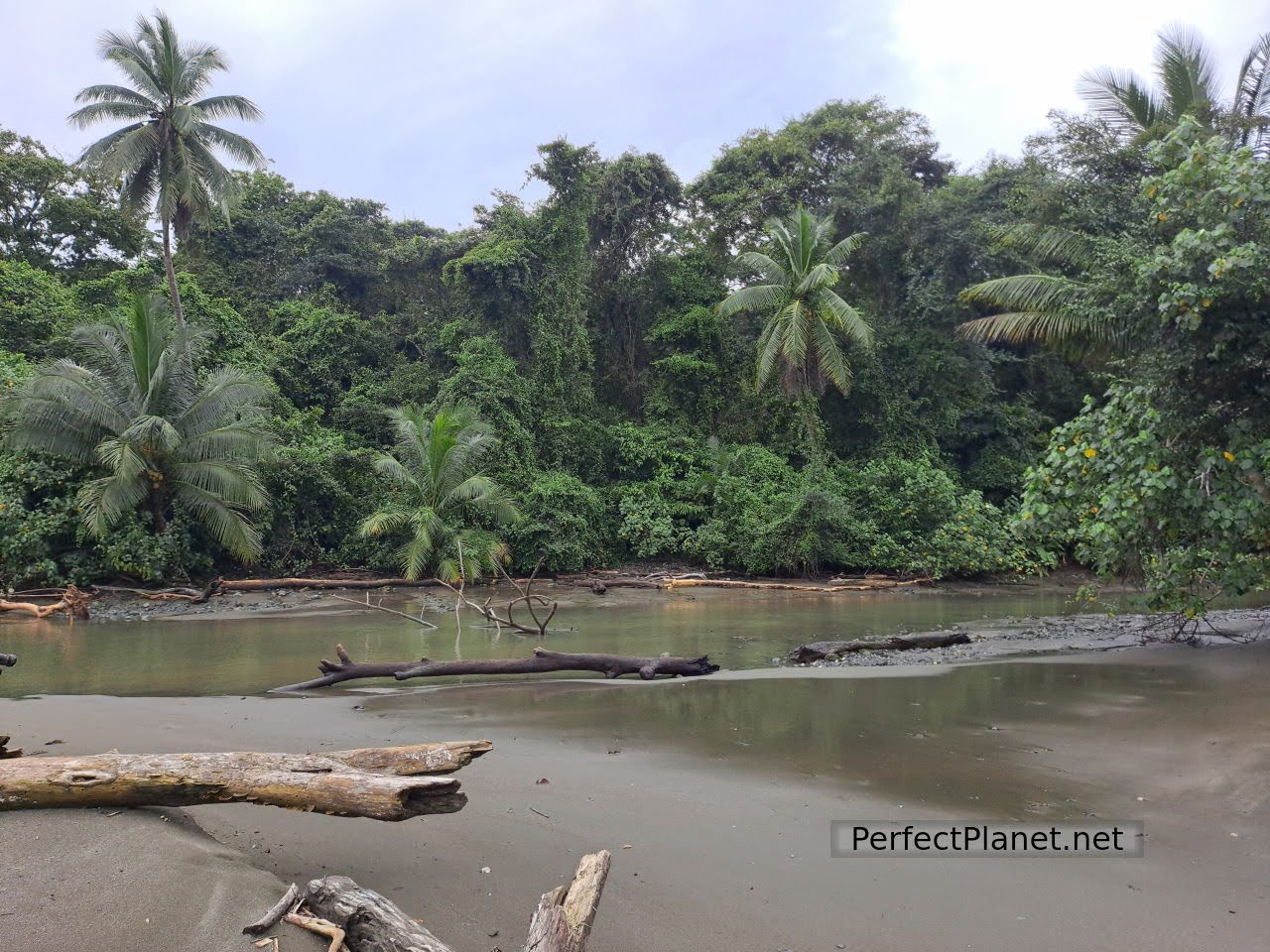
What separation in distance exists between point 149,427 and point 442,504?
6083 mm

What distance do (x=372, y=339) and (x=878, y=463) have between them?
54.5 ft

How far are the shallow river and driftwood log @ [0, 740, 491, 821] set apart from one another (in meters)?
0.33

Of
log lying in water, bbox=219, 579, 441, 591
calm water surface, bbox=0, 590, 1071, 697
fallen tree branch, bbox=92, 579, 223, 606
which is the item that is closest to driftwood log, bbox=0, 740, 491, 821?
calm water surface, bbox=0, 590, 1071, 697

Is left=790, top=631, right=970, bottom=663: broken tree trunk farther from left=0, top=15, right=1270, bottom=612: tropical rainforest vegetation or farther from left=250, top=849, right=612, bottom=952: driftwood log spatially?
left=250, top=849, right=612, bottom=952: driftwood log

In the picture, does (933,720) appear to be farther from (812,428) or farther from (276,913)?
(812,428)

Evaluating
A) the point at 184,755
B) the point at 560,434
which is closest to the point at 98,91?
the point at 560,434

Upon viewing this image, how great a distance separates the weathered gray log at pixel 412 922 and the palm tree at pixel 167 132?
19.5 meters

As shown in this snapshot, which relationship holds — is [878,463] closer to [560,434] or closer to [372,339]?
[560,434]

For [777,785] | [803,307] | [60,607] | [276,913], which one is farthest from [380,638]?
[803,307]

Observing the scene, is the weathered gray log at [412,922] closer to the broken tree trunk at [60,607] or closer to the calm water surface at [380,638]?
the calm water surface at [380,638]

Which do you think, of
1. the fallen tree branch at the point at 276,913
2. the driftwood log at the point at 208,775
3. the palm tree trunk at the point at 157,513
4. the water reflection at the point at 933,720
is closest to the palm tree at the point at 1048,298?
the water reflection at the point at 933,720

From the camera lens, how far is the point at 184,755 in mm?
3900

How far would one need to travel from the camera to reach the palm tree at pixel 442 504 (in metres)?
18.0

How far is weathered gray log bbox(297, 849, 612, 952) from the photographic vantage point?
103 inches
